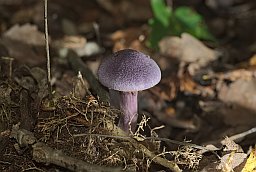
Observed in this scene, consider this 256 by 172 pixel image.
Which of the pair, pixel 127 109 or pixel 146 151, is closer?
pixel 146 151

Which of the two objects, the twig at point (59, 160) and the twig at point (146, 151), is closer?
the twig at point (59, 160)

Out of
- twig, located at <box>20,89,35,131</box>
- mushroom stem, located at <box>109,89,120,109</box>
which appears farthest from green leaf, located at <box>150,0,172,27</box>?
twig, located at <box>20,89,35,131</box>

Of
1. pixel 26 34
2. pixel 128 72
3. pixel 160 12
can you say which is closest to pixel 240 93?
pixel 160 12

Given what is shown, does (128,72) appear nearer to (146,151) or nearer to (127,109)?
(127,109)

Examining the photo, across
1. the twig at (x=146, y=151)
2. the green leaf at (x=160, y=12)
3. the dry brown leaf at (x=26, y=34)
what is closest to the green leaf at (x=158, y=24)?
the green leaf at (x=160, y=12)

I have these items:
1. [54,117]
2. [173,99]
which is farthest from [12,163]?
[173,99]

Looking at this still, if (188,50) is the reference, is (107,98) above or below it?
below

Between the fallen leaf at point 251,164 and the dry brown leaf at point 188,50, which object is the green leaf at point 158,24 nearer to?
the dry brown leaf at point 188,50
